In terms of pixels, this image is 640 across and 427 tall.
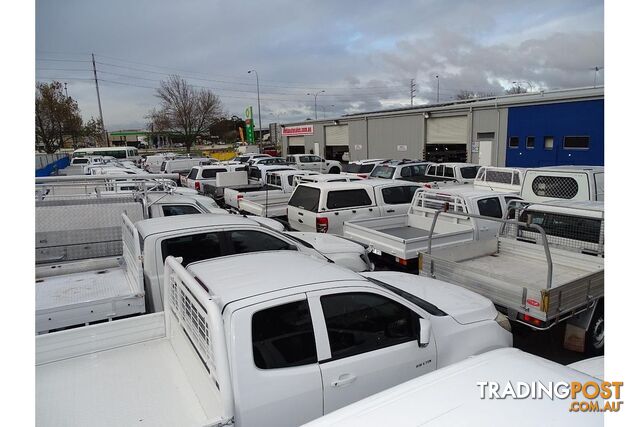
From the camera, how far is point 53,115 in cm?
4059

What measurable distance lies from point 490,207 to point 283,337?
6470mm

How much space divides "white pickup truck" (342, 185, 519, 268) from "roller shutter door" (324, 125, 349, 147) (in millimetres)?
30523

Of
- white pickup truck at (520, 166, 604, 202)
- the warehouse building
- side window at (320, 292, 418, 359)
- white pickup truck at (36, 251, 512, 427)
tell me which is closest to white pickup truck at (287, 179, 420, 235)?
white pickup truck at (520, 166, 604, 202)

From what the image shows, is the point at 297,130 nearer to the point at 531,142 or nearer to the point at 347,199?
the point at 531,142

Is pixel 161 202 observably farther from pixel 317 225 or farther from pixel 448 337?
pixel 448 337

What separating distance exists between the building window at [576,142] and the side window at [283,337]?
877 inches

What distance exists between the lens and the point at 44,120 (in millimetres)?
40219

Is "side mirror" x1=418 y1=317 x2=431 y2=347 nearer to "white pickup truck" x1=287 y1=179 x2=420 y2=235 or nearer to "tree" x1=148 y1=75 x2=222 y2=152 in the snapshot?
"white pickup truck" x1=287 y1=179 x2=420 y2=235

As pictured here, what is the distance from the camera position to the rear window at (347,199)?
353 inches

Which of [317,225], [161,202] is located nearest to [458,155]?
[317,225]

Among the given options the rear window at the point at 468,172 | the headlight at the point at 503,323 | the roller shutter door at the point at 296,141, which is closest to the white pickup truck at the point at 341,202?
the headlight at the point at 503,323

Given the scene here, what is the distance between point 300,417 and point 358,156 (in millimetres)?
33706

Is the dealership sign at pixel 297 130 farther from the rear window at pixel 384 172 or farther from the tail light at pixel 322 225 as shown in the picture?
the tail light at pixel 322 225

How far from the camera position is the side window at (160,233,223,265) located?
4899mm
